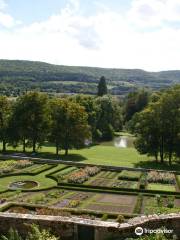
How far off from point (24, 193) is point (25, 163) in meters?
11.8

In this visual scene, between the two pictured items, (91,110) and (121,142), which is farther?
(121,142)

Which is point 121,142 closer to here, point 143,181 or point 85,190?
point 143,181

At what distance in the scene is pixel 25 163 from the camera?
1925 inches

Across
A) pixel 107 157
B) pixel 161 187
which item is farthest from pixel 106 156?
pixel 161 187

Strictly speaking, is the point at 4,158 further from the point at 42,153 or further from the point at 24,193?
the point at 24,193

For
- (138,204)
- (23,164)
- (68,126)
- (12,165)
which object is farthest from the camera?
(68,126)

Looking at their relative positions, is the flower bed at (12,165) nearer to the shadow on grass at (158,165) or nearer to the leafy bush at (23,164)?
the leafy bush at (23,164)

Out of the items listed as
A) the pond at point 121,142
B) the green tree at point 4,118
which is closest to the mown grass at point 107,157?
the green tree at point 4,118

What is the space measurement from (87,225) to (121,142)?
6746 centimetres

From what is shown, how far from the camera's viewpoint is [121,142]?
8531 cm

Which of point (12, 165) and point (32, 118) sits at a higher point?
point (32, 118)

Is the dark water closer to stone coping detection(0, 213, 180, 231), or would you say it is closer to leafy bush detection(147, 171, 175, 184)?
leafy bush detection(147, 171, 175, 184)

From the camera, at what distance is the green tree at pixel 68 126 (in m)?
60.4

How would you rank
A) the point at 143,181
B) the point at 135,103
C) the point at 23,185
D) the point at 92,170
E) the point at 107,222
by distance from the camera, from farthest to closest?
1. the point at 135,103
2. the point at 92,170
3. the point at 143,181
4. the point at 23,185
5. the point at 107,222
